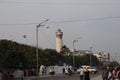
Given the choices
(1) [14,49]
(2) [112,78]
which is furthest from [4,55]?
(2) [112,78]

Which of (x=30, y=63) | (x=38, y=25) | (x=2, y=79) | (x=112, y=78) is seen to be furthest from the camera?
(x=30, y=63)

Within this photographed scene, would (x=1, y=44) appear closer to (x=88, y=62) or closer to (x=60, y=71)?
(x=60, y=71)

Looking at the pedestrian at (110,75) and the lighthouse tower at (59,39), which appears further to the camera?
the lighthouse tower at (59,39)

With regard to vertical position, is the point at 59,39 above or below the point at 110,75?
above

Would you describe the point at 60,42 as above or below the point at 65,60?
above

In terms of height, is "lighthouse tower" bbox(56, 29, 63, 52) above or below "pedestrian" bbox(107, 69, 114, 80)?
above

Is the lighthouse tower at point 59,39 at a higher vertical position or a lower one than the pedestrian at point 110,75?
higher

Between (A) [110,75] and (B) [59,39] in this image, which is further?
(B) [59,39]

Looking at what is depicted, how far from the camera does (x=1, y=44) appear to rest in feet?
236

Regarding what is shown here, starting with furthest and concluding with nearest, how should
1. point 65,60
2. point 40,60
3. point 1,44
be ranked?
point 65,60, point 40,60, point 1,44

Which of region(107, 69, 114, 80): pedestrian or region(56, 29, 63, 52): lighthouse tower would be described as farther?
region(56, 29, 63, 52): lighthouse tower

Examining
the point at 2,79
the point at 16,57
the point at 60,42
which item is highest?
the point at 60,42

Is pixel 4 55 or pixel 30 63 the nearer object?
pixel 4 55

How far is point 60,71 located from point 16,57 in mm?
28748
